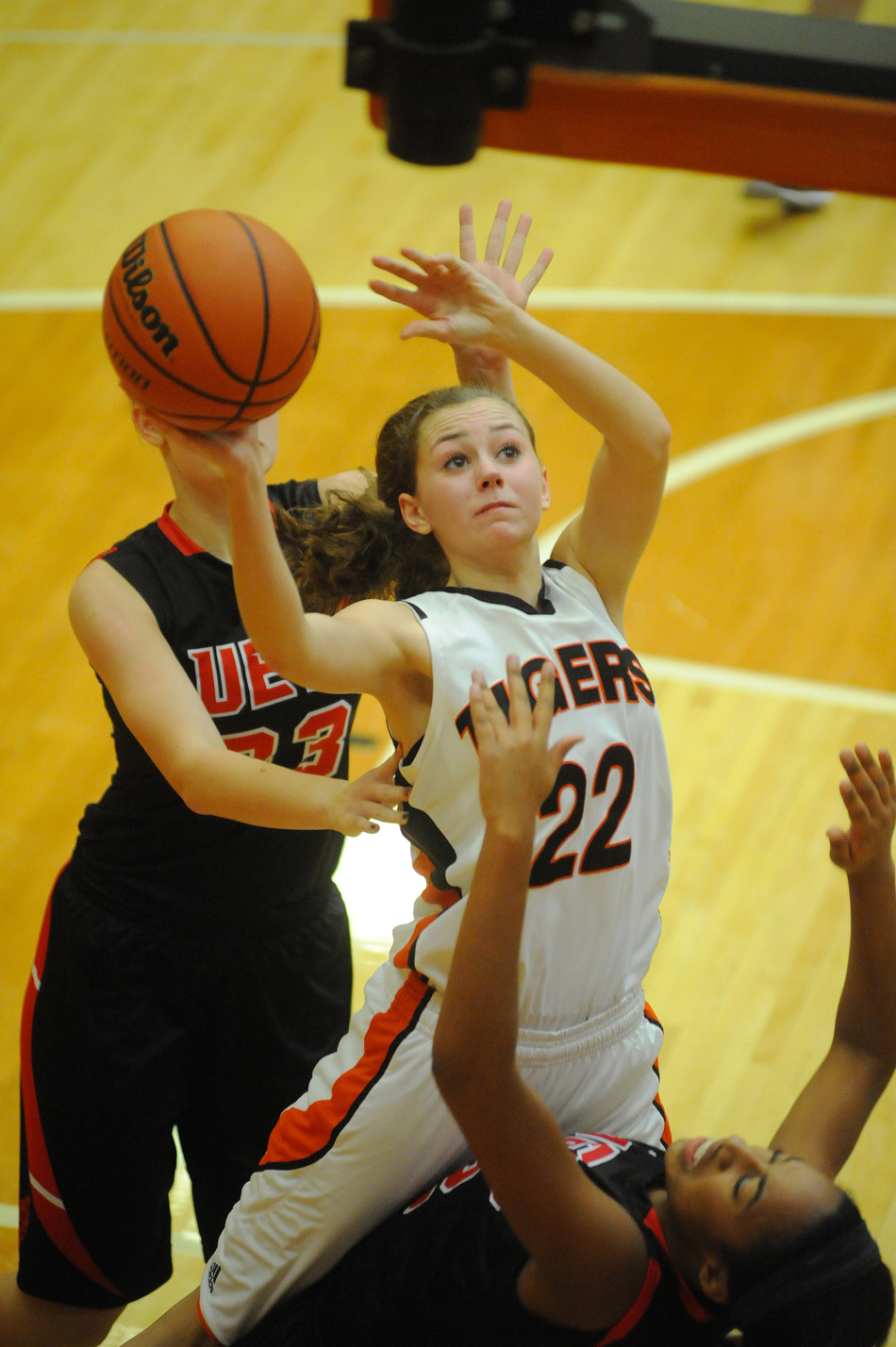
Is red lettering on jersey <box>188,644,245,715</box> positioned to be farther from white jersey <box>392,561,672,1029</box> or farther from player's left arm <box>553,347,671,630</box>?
player's left arm <box>553,347,671,630</box>

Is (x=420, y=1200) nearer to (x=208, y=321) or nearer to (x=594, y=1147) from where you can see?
(x=594, y=1147)

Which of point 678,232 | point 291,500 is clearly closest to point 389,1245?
point 291,500

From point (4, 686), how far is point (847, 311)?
4458 millimetres

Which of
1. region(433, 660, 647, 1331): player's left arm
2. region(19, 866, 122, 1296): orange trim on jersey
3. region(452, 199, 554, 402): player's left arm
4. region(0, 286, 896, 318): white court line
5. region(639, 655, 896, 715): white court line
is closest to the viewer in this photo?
region(433, 660, 647, 1331): player's left arm

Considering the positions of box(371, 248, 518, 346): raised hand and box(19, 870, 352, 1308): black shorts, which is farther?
box(19, 870, 352, 1308): black shorts


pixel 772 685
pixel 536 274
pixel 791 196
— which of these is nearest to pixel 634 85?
pixel 536 274

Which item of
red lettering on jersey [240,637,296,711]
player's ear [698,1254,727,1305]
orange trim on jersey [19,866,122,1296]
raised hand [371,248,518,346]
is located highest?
raised hand [371,248,518,346]

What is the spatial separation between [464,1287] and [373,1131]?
301 millimetres

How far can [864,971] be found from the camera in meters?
2.35

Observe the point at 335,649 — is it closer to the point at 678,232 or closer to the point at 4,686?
the point at 4,686

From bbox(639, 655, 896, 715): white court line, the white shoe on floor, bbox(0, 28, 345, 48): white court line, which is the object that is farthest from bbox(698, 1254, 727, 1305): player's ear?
bbox(0, 28, 345, 48): white court line

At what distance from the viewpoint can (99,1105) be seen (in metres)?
2.84

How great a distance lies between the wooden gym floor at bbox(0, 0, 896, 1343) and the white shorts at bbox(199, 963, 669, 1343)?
4.30 ft

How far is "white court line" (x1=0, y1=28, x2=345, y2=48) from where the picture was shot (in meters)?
8.78
